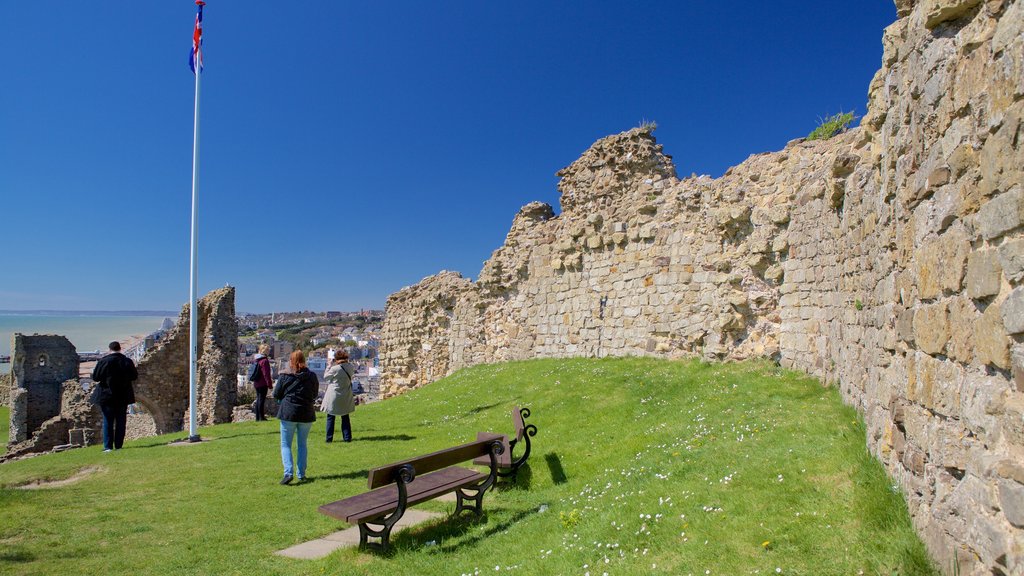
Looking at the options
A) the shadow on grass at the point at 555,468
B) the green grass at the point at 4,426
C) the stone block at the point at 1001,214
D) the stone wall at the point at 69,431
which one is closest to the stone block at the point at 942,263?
the stone block at the point at 1001,214

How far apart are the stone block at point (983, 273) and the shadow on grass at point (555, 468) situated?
17.6 feet

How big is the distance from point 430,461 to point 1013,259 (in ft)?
16.5

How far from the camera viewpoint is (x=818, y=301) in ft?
33.5

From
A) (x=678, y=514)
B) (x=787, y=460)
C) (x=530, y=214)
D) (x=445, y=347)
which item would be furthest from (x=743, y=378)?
(x=445, y=347)

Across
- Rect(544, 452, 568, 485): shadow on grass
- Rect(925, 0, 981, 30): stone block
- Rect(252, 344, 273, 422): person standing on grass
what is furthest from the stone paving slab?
Rect(252, 344, 273, 422): person standing on grass

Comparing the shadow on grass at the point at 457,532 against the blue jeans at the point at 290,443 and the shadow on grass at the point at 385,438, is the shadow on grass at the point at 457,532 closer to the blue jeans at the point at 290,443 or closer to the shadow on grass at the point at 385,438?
the blue jeans at the point at 290,443

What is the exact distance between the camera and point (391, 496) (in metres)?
6.17

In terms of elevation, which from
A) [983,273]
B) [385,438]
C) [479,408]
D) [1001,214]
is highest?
[1001,214]

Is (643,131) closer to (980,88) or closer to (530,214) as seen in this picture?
(530,214)

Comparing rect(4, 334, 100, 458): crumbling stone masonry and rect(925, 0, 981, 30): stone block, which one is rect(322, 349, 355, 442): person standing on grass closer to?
rect(925, 0, 981, 30): stone block

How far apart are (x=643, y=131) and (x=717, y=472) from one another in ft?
38.1

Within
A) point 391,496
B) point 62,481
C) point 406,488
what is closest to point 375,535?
point 391,496

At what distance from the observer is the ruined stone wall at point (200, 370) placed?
2405 centimetres

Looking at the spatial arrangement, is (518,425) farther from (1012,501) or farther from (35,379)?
(35,379)
